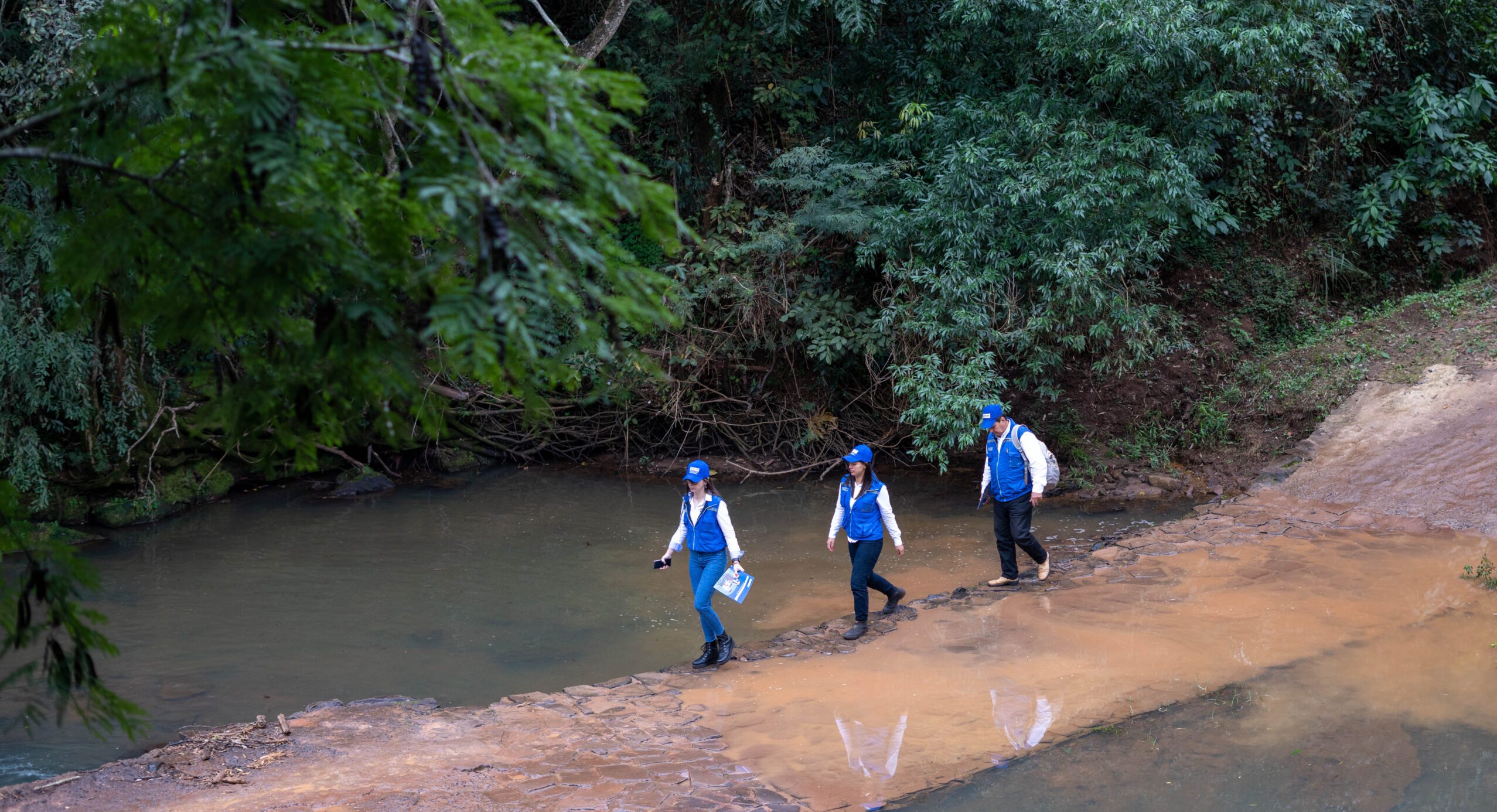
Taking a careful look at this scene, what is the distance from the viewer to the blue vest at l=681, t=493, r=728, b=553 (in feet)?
26.2

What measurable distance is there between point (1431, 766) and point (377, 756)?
20.6 ft

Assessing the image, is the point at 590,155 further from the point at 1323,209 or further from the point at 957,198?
the point at 1323,209

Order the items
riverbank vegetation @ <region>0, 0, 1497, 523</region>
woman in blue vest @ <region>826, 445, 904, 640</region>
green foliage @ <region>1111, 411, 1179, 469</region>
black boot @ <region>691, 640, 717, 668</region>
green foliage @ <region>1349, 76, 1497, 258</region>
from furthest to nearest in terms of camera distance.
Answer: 1. green foliage @ <region>1349, 76, 1497, 258</region>
2. green foliage @ <region>1111, 411, 1179, 469</region>
3. woman in blue vest @ <region>826, 445, 904, 640</region>
4. black boot @ <region>691, 640, 717, 668</region>
5. riverbank vegetation @ <region>0, 0, 1497, 523</region>

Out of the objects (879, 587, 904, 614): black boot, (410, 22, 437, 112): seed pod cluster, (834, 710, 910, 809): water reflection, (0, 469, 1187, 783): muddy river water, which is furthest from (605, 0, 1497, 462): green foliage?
(410, 22, 437, 112): seed pod cluster

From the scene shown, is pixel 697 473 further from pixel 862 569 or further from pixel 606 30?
pixel 606 30

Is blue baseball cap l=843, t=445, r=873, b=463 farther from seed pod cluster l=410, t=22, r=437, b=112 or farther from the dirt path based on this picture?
seed pod cluster l=410, t=22, r=437, b=112

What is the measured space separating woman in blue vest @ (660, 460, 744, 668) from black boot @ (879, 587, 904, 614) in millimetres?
1671

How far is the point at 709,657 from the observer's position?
26.8ft

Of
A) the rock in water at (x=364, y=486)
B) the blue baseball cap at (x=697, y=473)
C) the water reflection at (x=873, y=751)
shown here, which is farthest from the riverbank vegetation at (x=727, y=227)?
the water reflection at (x=873, y=751)

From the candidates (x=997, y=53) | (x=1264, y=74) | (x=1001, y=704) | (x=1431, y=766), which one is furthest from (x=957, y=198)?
(x=1431, y=766)

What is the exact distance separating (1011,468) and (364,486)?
10044mm

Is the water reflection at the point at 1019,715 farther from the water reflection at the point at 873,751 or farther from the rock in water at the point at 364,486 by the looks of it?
the rock in water at the point at 364,486

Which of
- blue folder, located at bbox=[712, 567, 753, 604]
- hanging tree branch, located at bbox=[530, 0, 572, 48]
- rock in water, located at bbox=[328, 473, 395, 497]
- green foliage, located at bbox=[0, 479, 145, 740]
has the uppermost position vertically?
hanging tree branch, located at bbox=[530, 0, 572, 48]

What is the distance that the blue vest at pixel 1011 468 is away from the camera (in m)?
9.29
